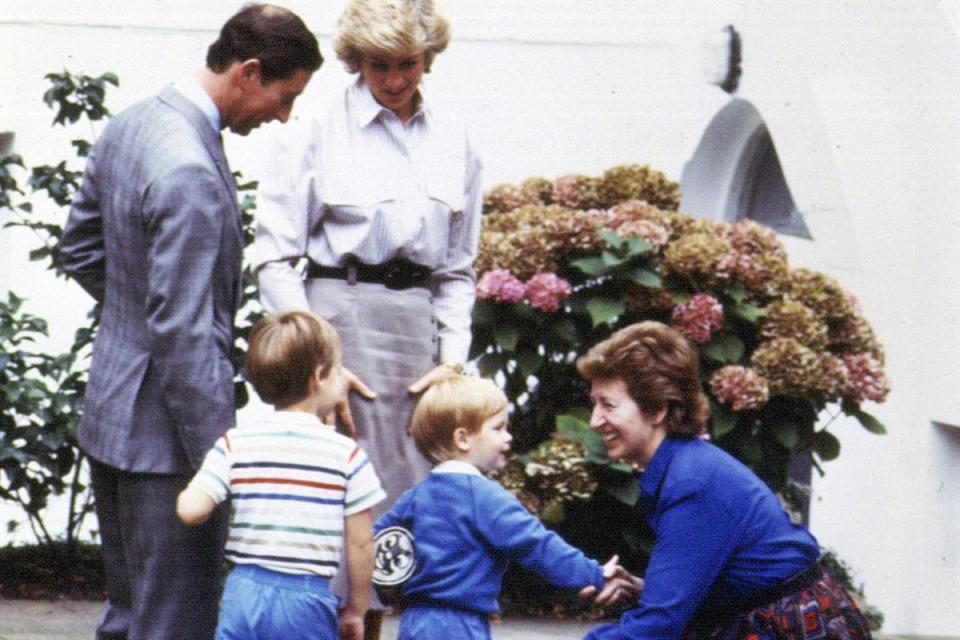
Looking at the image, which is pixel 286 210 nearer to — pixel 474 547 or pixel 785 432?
pixel 474 547

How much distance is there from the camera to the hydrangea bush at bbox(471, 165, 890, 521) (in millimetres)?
6250

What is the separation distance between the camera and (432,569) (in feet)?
13.0

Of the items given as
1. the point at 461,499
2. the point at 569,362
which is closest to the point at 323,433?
the point at 461,499

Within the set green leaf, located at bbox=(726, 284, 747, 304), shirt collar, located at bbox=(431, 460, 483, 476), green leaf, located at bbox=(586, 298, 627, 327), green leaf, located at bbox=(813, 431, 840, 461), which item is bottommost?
green leaf, located at bbox=(813, 431, 840, 461)

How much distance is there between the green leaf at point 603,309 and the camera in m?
6.27

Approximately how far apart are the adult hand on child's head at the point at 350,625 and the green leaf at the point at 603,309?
2.43 meters

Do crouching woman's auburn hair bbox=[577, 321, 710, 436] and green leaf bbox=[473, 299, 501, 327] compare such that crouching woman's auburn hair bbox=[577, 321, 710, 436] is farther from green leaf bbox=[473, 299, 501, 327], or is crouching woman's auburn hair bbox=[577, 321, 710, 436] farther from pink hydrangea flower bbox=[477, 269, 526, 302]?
green leaf bbox=[473, 299, 501, 327]

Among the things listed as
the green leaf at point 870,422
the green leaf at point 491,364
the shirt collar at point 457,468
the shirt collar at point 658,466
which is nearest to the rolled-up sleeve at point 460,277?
the shirt collar at point 457,468

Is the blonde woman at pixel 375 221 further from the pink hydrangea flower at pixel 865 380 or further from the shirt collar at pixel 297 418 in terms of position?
the pink hydrangea flower at pixel 865 380

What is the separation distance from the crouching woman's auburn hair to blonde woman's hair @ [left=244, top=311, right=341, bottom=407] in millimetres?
577

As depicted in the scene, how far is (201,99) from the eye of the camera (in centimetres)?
381

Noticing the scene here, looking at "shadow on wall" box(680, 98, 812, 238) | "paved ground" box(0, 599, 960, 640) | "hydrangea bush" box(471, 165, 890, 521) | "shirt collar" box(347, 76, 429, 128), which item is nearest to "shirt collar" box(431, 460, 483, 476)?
"shirt collar" box(347, 76, 429, 128)

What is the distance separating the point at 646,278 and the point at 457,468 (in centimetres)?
238

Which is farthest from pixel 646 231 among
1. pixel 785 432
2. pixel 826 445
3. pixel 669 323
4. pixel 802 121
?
pixel 802 121
